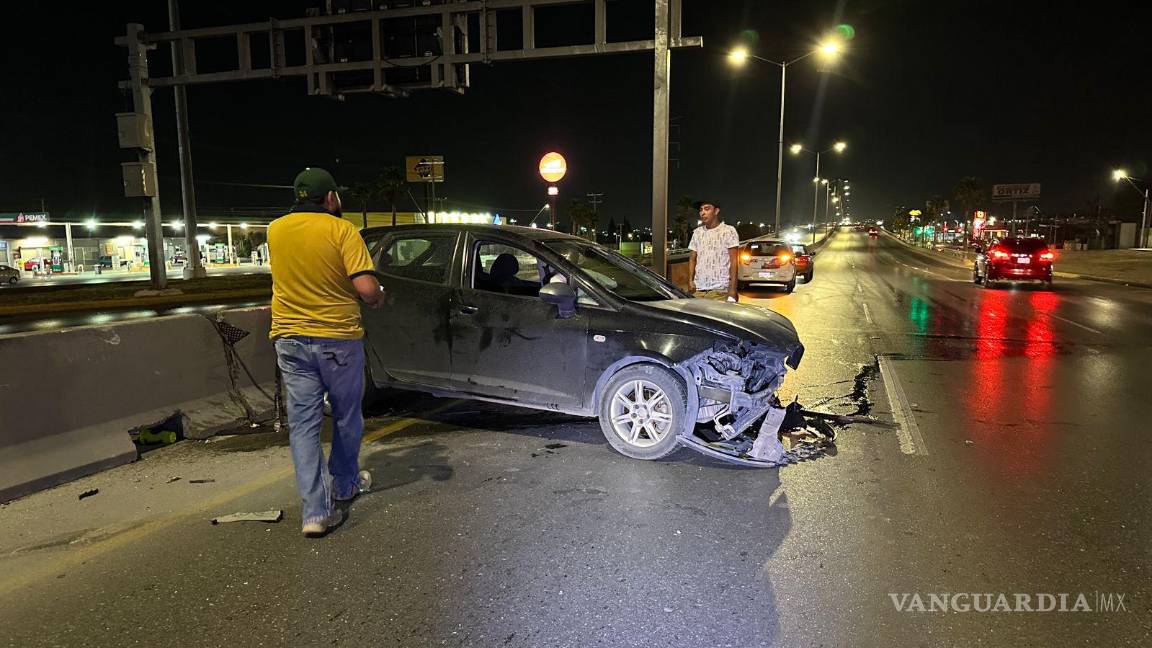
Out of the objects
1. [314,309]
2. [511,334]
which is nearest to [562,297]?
[511,334]

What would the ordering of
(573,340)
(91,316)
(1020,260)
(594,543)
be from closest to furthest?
1. (594,543)
2. (573,340)
3. (91,316)
4. (1020,260)

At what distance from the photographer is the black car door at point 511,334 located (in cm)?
525

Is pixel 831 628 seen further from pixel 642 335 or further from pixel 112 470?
pixel 112 470

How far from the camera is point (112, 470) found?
16.0ft

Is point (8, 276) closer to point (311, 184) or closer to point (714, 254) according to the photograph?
point (714, 254)

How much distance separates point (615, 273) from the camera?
19.5ft

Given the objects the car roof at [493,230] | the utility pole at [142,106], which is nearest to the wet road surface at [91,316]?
the utility pole at [142,106]

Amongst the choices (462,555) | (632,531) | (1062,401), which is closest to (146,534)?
(462,555)

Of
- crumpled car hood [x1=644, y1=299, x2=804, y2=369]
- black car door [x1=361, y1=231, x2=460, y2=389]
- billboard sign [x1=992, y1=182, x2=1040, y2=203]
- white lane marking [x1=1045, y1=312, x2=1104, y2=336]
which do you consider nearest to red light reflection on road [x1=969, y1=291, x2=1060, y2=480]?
white lane marking [x1=1045, y1=312, x2=1104, y2=336]

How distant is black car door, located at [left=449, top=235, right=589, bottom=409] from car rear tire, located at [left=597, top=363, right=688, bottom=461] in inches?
11.0

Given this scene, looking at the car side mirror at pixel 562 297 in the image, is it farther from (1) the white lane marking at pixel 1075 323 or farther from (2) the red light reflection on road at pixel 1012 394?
(1) the white lane marking at pixel 1075 323

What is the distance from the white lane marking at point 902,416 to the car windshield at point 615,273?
2157 mm

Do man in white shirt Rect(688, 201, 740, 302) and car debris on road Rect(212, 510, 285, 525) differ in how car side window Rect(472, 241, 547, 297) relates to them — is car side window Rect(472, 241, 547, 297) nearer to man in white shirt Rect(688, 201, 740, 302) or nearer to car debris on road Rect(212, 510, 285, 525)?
car debris on road Rect(212, 510, 285, 525)

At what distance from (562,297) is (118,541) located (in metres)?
3.04
